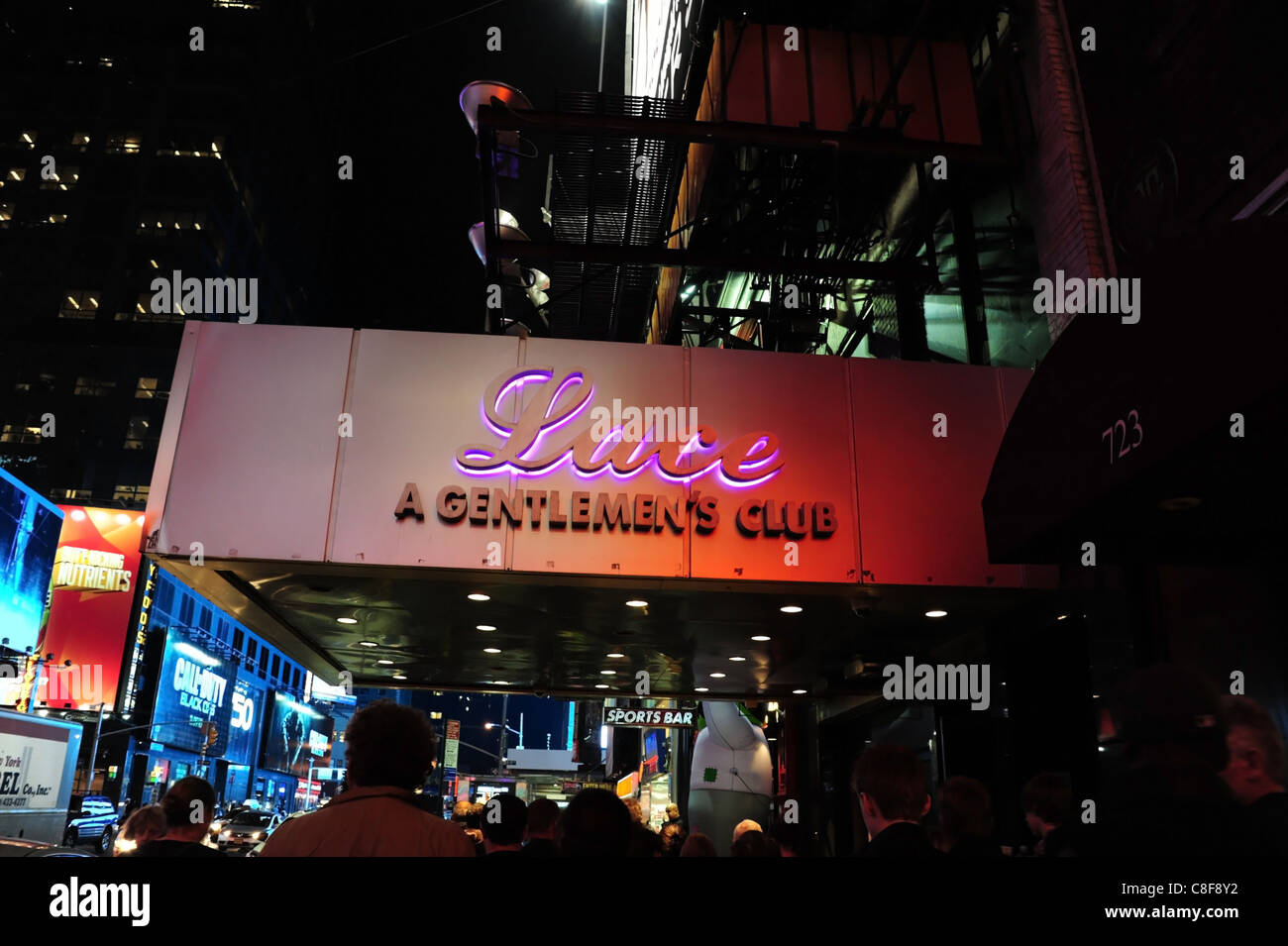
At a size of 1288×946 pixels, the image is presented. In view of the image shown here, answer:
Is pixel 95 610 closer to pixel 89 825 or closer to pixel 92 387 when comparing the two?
pixel 89 825

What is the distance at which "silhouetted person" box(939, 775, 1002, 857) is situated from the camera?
4.36m

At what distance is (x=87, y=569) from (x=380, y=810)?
38528 millimetres

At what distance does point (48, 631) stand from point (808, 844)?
1386 inches

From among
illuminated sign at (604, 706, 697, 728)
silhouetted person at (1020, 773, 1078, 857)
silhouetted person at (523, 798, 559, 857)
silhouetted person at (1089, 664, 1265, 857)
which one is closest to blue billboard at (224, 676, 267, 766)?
illuminated sign at (604, 706, 697, 728)

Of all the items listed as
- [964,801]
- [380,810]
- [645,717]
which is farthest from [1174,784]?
[645,717]

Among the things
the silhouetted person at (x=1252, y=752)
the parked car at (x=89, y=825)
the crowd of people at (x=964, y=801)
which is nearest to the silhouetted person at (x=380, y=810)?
the crowd of people at (x=964, y=801)

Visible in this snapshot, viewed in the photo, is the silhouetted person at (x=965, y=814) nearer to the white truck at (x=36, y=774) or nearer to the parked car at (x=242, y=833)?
the white truck at (x=36, y=774)

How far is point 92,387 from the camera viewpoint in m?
72.8

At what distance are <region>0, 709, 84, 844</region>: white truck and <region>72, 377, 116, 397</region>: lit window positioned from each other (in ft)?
211

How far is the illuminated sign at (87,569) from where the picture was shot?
34.7 m

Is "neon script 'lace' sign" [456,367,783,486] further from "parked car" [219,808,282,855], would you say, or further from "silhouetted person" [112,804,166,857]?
"parked car" [219,808,282,855]

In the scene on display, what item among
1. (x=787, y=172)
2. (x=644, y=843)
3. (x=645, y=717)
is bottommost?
(x=644, y=843)

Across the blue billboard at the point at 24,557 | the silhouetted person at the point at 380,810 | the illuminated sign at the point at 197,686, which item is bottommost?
the silhouetted person at the point at 380,810

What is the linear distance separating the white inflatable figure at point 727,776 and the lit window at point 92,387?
74.8 meters
